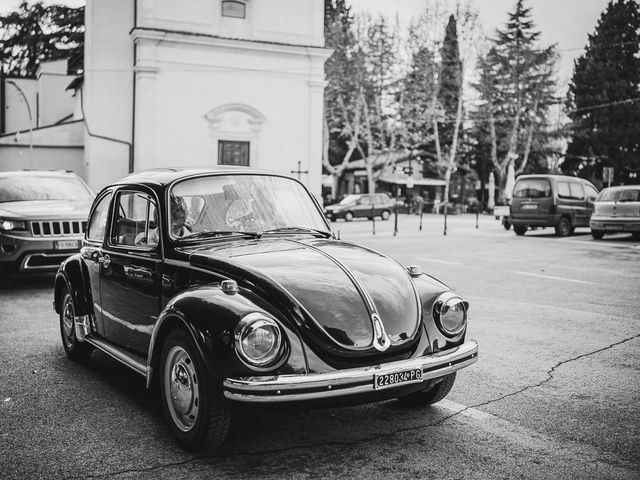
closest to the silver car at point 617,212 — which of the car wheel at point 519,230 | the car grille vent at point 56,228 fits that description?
the car wheel at point 519,230

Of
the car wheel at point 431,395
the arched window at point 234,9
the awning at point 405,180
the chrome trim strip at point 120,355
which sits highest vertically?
the arched window at point 234,9

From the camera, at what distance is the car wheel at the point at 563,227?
24.7 m

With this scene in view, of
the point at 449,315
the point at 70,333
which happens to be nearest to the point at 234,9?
the point at 70,333

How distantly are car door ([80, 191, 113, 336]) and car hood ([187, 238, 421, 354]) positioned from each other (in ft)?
4.84

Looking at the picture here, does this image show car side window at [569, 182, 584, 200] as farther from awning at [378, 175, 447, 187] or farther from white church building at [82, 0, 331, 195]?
awning at [378, 175, 447, 187]

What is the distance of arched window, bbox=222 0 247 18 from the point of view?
3017 cm

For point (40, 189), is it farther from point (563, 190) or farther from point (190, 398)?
point (563, 190)

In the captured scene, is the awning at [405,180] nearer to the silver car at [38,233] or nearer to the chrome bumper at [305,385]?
the silver car at [38,233]

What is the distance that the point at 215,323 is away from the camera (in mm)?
3955

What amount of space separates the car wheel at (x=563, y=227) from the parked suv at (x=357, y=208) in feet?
54.7

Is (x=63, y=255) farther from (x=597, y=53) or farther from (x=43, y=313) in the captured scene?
(x=597, y=53)

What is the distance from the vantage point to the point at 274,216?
5402 mm

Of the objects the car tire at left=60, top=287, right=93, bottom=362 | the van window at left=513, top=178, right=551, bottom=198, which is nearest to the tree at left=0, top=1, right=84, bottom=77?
the van window at left=513, top=178, right=551, bottom=198

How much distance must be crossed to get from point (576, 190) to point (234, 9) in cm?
1586
